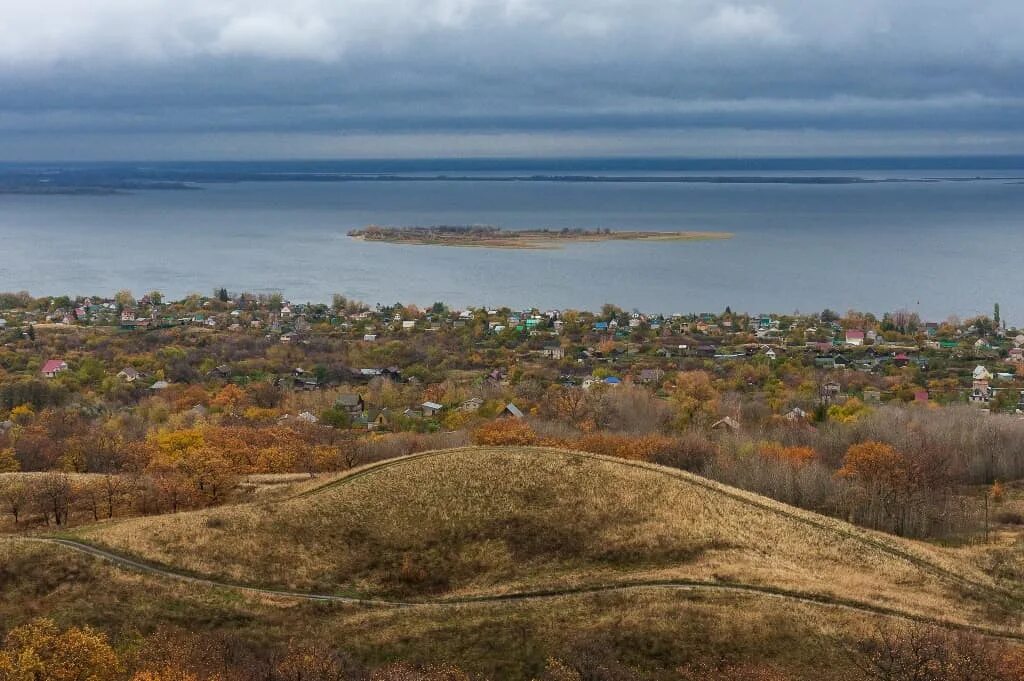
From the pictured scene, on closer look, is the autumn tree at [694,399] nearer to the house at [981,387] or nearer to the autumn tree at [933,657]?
the house at [981,387]

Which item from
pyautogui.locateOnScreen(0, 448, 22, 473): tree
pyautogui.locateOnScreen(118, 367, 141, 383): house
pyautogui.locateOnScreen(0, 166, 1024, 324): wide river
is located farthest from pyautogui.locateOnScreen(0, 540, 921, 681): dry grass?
pyautogui.locateOnScreen(0, 166, 1024, 324): wide river

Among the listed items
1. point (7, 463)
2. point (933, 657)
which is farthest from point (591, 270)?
point (933, 657)

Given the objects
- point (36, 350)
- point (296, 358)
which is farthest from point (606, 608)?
point (36, 350)

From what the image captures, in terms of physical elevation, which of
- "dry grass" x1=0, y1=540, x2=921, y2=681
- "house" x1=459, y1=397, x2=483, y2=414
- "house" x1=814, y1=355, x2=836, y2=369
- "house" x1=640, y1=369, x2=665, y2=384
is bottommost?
"house" x1=814, y1=355, x2=836, y2=369

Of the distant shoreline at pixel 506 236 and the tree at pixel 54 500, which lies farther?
the distant shoreline at pixel 506 236

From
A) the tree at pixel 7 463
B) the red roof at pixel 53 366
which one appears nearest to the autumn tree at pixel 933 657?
the tree at pixel 7 463

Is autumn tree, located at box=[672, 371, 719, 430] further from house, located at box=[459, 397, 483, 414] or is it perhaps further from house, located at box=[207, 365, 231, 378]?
house, located at box=[207, 365, 231, 378]

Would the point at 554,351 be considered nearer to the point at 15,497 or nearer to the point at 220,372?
the point at 220,372

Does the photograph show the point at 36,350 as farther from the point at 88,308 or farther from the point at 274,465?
the point at 274,465
